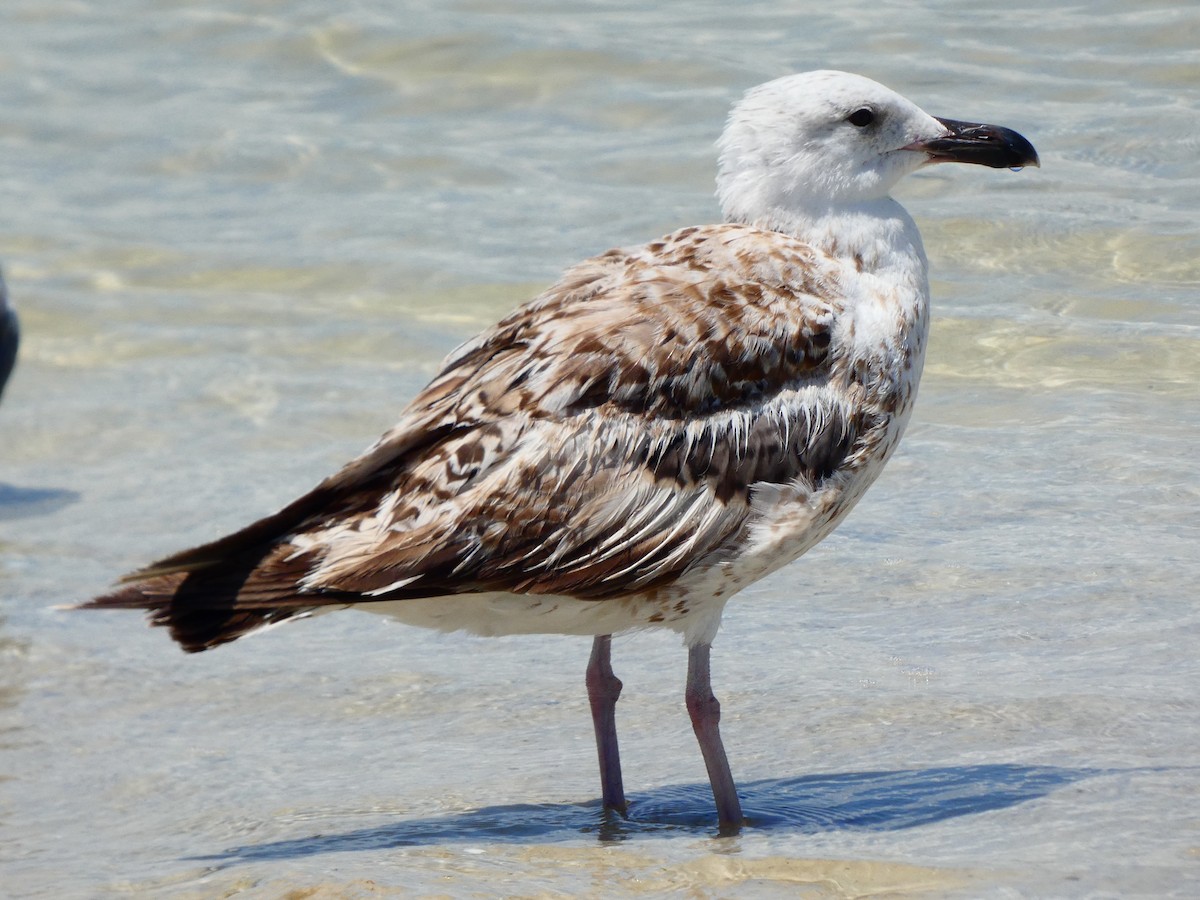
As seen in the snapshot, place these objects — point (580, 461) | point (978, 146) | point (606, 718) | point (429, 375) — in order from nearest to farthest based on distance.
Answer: point (580, 461)
point (606, 718)
point (978, 146)
point (429, 375)

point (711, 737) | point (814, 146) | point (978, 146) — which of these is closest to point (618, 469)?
point (711, 737)

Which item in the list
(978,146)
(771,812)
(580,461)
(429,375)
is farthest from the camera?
(429,375)

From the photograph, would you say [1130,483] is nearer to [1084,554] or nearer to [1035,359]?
[1084,554]

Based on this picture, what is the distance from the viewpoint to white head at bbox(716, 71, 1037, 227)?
15.9 feet

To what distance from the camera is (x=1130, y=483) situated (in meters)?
6.30

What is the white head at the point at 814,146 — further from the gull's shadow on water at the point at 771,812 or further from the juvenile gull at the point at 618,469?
the gull's shadow on water at the point at 771,812

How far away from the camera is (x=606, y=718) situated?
188 inches

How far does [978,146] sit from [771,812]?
1885mm

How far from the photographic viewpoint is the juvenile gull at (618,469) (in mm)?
4191

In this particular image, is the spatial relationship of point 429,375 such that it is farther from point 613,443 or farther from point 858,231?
point 613,443

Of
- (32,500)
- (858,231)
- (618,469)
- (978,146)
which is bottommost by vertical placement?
(32,500)

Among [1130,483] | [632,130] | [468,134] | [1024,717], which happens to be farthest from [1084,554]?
[468,134]

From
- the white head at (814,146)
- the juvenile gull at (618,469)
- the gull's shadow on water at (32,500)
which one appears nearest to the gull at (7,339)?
the gull's shadow on water at (32,500)

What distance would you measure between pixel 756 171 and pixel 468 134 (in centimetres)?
670
